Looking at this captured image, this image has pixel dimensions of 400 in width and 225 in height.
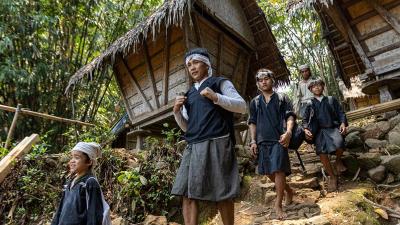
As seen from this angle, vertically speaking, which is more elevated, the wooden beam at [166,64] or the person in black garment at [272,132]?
the wooden beam at [166,64]

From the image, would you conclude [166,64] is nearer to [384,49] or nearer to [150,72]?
[150,72]

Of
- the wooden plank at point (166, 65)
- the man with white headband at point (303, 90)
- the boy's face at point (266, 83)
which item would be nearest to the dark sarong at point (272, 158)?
the boy's face at point (266, 83)

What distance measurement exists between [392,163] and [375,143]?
3.69ft

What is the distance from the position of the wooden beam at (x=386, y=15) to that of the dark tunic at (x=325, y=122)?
295 centimetres

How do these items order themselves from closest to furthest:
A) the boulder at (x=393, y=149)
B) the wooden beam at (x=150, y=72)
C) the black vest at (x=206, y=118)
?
the black vest at (x=206, y=118), the boulder at (x=393, y=149), the wooden beam at (x=150, y=72)

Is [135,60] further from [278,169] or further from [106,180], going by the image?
[278,169]

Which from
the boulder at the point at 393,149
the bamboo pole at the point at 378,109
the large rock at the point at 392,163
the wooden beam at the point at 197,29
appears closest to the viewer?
the large rock at the point at 392,163

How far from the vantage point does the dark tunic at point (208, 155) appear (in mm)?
2574

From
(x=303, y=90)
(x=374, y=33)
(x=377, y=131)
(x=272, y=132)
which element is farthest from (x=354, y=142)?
(x=272, y=132)

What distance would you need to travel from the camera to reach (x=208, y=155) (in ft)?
8.70

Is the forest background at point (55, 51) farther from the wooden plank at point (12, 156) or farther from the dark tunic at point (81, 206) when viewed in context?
the dark tunic at point (81, 206)

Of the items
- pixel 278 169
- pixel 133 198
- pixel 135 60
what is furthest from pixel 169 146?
pixel 135 60

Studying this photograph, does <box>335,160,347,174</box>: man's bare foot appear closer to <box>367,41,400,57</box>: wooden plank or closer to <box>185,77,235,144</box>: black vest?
<box>185,77,235,144</box>: black vest

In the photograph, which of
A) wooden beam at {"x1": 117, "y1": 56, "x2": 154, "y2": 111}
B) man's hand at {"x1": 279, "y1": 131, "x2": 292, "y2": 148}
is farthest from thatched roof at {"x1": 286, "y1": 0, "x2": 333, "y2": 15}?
man's hand at {"x1": 279, "y1": 131, "x2": 292, "y2": 148}
